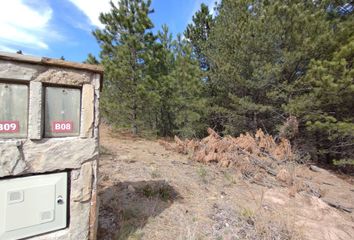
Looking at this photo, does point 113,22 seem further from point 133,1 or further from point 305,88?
point 305,88

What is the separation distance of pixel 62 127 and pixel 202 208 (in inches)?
85.0

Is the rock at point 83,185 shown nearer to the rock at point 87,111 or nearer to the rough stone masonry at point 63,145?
the rough stone masonry at point 63,145

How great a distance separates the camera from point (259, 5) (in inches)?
306

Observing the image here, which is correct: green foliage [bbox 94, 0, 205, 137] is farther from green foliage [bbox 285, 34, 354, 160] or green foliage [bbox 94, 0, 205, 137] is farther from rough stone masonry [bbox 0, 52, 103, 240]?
rough stone masonry [bbox 0, 52, 103, 240]

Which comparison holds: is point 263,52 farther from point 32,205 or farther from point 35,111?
point 32,205

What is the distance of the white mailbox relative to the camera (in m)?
1.65

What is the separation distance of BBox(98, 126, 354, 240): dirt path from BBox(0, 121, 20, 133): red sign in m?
1.32

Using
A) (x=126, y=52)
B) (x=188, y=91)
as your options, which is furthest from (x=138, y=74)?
(x=188, y=91)

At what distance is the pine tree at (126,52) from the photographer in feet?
27.2

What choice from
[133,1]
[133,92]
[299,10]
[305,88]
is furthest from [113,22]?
[305,88]

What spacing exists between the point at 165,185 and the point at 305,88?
5.38 m

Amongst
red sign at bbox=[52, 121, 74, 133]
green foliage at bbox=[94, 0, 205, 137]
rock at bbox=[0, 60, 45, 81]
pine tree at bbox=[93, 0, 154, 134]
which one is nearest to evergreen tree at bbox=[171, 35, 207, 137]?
green foliage at bbox=[94, 0, 205, 137]

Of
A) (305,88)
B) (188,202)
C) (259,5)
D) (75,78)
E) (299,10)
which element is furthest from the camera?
(259,5)

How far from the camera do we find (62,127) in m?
1.85
